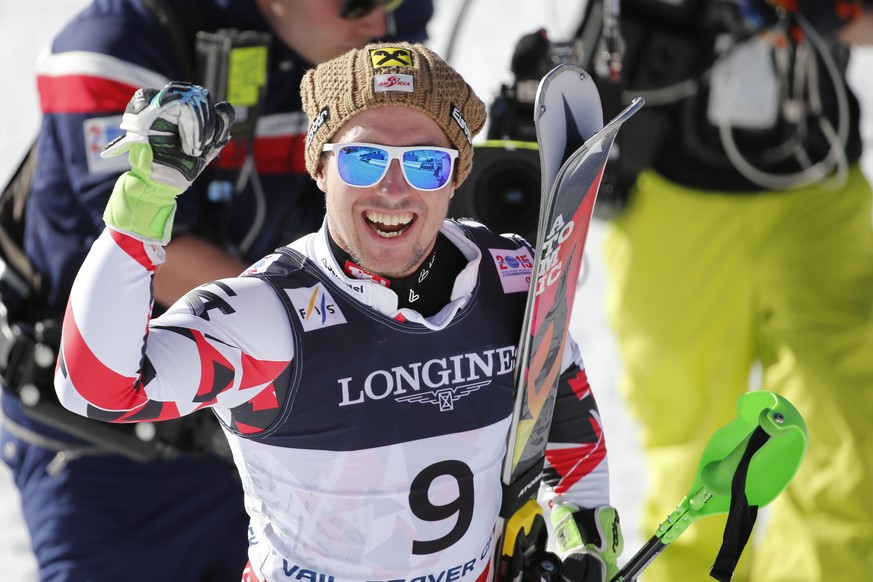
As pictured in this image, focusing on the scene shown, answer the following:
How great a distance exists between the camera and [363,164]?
2521mm

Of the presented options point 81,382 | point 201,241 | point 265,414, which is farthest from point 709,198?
point 81,382

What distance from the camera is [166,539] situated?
12.2ft

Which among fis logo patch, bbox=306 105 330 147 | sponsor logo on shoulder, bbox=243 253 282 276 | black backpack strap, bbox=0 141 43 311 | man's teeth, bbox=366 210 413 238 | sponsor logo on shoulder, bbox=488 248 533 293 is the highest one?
fis logo patch, bbox=306 105 330 147

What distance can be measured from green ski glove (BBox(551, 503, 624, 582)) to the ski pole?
0.17ft

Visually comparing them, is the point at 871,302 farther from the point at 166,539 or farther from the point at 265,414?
the point at 265,414

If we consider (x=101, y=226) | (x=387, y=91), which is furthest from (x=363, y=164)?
(x=101, y=226)

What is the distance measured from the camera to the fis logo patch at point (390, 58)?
2564mm

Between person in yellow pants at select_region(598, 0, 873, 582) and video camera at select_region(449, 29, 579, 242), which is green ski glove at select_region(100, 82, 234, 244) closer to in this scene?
video camera at select_region(449, 29, 579, 242)

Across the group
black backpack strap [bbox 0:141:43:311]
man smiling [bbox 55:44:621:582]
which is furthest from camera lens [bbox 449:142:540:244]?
black backpack strap [bbox 0:141:43:311]

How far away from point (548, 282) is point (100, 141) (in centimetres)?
127

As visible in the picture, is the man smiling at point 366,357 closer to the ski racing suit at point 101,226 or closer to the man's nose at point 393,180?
the man's nose at point 393,180

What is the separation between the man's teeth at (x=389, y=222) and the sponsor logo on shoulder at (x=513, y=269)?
0.97ft

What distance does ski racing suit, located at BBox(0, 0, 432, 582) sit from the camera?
3.53m

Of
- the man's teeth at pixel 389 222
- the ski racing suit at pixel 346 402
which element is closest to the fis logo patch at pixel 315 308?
the ski racing suit at pixel 346 402
